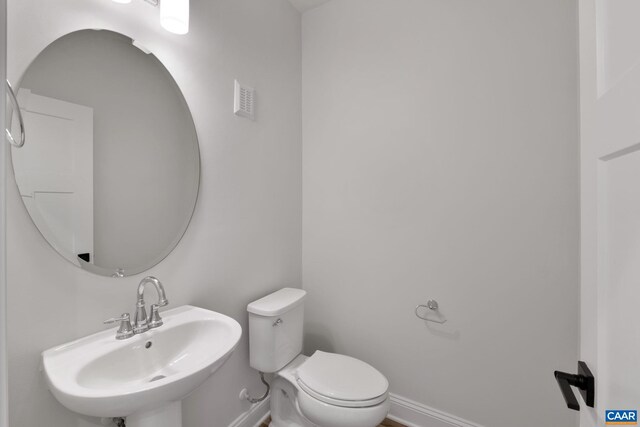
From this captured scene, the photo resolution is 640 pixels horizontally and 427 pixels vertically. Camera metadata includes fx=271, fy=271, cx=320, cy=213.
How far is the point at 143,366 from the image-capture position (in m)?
0.97

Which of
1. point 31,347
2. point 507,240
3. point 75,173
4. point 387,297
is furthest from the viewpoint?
point 387,297

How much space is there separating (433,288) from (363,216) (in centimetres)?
59

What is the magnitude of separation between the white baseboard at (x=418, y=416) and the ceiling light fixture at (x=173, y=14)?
2196mm

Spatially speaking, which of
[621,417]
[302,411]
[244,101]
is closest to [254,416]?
[302,411]

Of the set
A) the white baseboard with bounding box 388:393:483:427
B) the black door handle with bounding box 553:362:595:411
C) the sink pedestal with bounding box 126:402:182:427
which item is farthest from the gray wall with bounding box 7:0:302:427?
the black door handle with bounding box 553:362:595:411

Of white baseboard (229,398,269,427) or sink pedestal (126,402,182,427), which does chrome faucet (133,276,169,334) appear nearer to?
sink pedestal (126,402,182,427)

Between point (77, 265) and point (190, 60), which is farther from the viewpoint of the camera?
point (190, 60)

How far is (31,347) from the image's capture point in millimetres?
800

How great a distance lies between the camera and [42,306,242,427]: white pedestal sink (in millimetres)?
690

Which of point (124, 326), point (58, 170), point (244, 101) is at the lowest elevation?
point (124, 326)

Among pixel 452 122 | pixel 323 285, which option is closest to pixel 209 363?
pixel 323 285

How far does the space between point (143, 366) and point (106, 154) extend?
783 mm

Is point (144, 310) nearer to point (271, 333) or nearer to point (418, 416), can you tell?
point (271, 333)

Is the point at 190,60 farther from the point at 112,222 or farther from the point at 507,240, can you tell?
the point at 507,240
